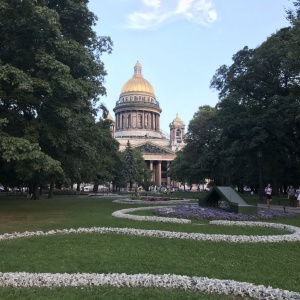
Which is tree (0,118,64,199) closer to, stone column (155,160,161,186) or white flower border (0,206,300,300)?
white flower border (0,206,300,300)

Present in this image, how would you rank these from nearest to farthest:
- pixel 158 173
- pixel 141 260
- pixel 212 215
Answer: pixel 141 260 < pixel 212 215 < pixel 158 173

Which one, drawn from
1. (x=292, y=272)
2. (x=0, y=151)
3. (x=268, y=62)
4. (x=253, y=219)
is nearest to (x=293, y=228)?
(x=253, y=219)

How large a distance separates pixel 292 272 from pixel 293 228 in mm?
6662

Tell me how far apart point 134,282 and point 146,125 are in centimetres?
12203

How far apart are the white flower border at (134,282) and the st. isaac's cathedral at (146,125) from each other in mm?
110944

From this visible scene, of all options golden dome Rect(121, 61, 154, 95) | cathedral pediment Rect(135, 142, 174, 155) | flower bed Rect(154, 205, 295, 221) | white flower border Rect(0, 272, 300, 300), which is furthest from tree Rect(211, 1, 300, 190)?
golden dome Rect(121, 61, 154, 95)

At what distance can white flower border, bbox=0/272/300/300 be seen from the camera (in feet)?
21.9

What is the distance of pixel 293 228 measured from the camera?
1425cm

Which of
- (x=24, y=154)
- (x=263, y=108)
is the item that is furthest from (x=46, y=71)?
(x=263, y=108)

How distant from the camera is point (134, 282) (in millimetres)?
7047

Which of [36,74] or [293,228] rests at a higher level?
[36,74]

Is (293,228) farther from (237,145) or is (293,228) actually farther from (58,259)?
(237,145)

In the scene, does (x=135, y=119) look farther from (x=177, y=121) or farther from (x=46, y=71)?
(x=46, y=71)

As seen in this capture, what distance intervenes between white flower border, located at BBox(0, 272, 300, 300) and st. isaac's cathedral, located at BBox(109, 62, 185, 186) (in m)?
111
